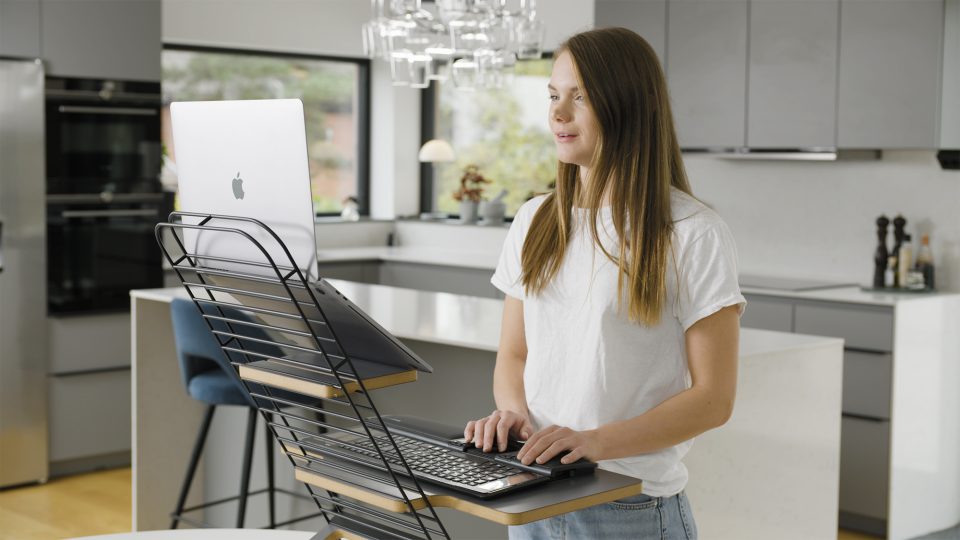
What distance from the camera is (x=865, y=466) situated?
4.42m

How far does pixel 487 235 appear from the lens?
262 inches

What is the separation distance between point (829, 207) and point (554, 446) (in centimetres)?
421

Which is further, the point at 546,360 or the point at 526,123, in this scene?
the point at 526,123

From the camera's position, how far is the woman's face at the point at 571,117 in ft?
4.81

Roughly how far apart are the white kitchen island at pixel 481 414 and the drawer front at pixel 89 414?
4.18ft

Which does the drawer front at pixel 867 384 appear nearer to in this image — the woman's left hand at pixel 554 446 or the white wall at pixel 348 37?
the white wall at pixel 348 37

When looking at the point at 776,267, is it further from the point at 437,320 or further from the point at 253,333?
the point at 253,333

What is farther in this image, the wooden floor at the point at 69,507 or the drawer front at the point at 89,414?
the drawer front at the point at 89,414

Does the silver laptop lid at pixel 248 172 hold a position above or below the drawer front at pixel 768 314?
above

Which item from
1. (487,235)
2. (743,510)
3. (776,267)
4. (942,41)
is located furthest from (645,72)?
(487,235)

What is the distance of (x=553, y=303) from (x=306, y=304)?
0.50 meters

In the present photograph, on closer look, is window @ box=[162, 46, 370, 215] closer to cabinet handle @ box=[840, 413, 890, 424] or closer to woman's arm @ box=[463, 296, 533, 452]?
cabinet handle @ box=[840, 413, 890, 424]

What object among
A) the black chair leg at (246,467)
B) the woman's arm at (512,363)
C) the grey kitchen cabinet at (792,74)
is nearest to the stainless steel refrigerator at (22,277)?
the black chair leg at (246,467)

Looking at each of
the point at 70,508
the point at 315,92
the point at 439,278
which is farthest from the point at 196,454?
the point at 315,92
